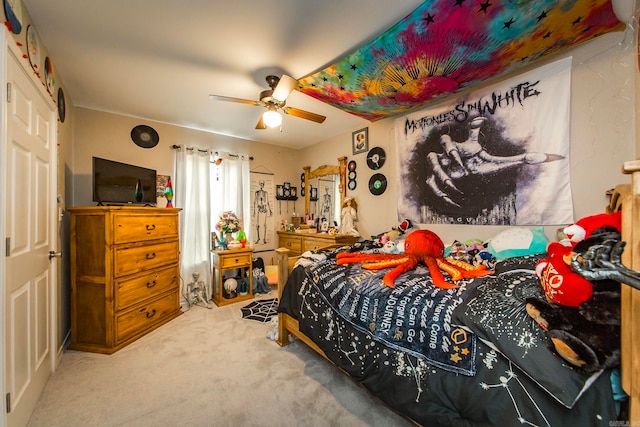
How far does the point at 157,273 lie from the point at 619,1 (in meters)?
4.04

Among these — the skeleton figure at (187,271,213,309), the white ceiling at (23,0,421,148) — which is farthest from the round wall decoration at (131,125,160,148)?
the skeleton figure at (187,271,213,309)

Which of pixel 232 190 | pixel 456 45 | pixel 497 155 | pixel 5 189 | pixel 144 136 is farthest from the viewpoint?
pixel 232 190

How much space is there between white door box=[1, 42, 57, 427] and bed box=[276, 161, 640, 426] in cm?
165

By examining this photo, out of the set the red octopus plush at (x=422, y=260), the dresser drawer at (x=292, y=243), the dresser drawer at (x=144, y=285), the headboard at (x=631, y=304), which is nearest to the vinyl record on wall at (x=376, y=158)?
the red octopus plush at (x=422, y=260)

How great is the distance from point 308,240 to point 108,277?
92.1 inches

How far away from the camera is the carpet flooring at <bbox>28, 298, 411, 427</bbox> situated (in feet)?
4.63

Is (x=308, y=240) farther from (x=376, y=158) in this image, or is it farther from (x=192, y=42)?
(x=192, y=42)

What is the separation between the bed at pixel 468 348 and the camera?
0.76 meters

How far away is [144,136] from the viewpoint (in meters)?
3.10

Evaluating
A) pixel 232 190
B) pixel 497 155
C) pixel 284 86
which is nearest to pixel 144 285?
pixel 232 190

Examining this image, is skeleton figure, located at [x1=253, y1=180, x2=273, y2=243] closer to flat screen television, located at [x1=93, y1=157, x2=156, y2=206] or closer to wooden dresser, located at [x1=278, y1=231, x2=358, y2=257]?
wooden dresser, located at [x1=278, y1=231, x2=358, y2=257]

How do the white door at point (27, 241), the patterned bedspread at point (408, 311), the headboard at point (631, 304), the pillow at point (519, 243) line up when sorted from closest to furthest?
the headboard at point (631, 304) → the patterned bedspread at point (408, 311) → the white door at point (27, 241) → the pillow at point (519, 243)

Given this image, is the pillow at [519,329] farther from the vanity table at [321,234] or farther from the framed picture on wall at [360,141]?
the framed picture on wall at [360,141]

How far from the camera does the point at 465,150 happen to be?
223cm
